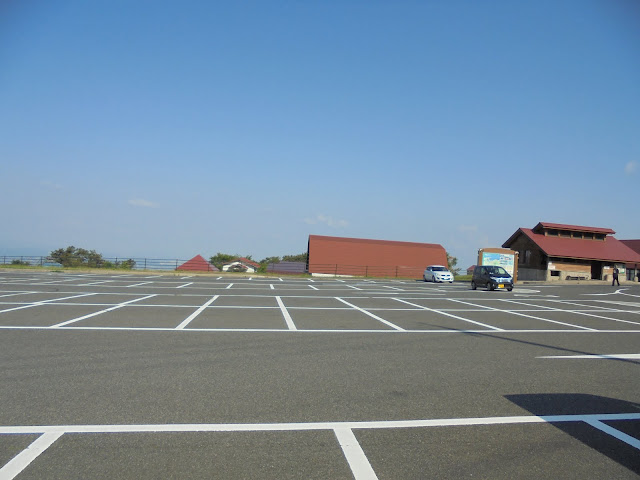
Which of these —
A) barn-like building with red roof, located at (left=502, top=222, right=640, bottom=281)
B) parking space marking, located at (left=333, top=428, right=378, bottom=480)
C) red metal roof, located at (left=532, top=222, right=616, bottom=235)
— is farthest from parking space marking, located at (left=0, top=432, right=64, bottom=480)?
red metal roof, located at (left=532, top=222, right=616, bottom=235)

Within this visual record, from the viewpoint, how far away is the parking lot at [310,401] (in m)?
3.73

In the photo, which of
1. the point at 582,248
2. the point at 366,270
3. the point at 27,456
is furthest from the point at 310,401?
the point at 582,248

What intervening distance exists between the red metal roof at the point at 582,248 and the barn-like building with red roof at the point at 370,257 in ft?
33.2

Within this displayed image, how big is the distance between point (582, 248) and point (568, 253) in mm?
2894

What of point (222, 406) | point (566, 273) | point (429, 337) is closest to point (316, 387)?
point (222, 406)

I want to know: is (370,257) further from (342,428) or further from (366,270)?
(342,428)

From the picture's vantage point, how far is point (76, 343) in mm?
8352

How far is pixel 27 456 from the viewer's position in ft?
12.2

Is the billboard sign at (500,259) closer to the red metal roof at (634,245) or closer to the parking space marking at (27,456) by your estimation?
the red metal roof at (634,245)

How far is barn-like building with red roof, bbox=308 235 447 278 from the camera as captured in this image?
47250 mm

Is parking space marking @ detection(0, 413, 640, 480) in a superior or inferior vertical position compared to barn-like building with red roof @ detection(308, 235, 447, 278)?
inferior

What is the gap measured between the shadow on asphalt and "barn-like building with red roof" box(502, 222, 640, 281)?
39.5 metres

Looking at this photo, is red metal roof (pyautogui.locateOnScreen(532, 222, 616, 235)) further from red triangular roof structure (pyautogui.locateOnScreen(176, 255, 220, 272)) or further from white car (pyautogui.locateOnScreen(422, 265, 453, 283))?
red triangular roof structure (pyautogui.locateOnScreen(176, 255, 220, 272))

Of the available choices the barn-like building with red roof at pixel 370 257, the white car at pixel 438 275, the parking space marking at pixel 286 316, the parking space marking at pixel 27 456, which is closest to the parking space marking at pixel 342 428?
the parking space marking at pixel 27 456
